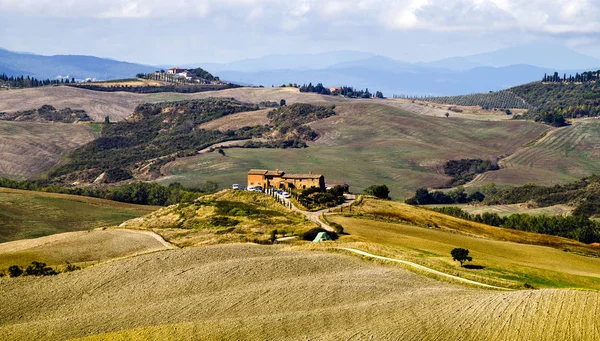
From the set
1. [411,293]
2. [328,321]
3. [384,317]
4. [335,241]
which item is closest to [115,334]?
[328,321]

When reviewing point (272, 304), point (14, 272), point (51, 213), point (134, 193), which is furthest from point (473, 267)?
point (134, 193)

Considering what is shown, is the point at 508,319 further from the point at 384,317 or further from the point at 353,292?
the point at 353,292

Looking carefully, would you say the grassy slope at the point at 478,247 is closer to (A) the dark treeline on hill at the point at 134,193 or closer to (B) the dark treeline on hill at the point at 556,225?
(B) the dark treeline on hill at the point at 556,225

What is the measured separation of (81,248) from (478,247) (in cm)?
4492

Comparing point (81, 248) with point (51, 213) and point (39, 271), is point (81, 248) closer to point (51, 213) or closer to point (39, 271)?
point (39, 271)

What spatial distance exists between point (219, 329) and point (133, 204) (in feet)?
437

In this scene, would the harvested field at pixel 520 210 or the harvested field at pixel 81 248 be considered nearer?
the harvested field at pixel 81 248

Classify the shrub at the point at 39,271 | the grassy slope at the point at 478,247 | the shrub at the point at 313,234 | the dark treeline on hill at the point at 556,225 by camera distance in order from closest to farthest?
1. the shrub at the point at 39,271
2. the grassy slope at the point at 478,247
3. the shrub at the point at 313,234
4. the dark treeline on hill at the point at 556,225

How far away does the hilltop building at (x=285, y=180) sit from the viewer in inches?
5443

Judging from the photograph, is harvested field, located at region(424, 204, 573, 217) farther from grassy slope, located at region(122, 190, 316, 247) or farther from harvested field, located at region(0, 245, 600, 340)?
harvested field, located at region(0, 245, 600, 340)

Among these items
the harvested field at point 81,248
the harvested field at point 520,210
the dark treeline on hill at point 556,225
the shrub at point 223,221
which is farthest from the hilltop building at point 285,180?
the harvested field at point 520,210

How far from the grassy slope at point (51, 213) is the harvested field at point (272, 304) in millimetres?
62865

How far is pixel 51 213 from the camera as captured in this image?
13912cm

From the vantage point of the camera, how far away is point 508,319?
47219 mm
